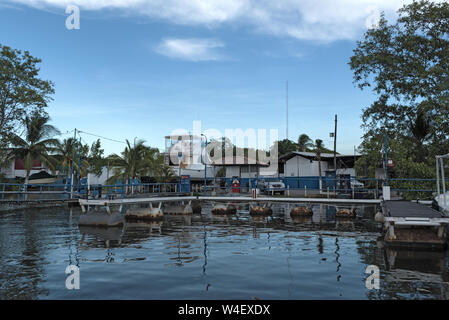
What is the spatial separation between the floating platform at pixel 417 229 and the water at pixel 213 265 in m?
0.75

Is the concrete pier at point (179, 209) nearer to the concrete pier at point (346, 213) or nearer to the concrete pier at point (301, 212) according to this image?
the concrete pier at point (301, 212)

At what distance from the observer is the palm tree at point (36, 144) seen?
40.4 meters

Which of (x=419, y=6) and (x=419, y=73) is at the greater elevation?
(x=419, y=6)

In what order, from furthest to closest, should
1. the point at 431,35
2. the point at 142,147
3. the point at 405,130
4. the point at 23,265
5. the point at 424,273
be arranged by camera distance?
the point at 142,147
the point at 405,130
the point at 431,35
the point at 23,265
the point at 424,273

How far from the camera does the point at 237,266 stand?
1096 cm

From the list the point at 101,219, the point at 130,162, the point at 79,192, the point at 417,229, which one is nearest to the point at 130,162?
the point at 130,162

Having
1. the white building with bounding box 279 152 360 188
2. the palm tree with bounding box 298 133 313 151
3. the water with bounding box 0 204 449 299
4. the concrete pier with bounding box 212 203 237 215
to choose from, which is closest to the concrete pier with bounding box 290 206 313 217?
the concrete pier with bounding box 212 203 237 215

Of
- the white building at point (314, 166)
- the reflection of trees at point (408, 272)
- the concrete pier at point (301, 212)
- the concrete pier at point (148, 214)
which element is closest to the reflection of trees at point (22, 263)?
the concrete pier at point (148, 214)

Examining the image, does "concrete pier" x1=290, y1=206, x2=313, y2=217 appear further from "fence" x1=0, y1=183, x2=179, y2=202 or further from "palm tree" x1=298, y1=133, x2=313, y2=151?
"palm tree" x1=298, y1=133, x2=313, y2=151

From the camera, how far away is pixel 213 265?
11.1 m

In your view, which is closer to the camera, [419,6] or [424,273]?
[424,273]
